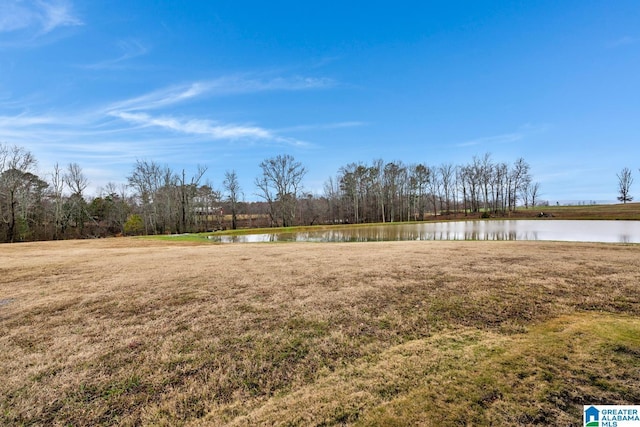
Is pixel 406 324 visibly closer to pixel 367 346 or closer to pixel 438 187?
pixel 367 346

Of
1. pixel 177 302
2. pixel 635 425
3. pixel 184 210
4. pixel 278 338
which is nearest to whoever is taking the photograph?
pixel 635 425

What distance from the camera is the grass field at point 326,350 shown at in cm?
209

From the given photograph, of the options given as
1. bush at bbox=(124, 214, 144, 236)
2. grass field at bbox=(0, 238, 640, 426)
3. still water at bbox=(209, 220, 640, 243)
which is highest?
bush at bbox=(124, 214, 144, 236)

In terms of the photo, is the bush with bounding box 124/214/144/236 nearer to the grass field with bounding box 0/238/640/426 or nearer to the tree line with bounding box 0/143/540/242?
the tree line with bounding box 0/143/540/242

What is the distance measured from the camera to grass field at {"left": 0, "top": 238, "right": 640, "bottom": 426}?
209cm

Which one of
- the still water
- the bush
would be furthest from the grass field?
the bush

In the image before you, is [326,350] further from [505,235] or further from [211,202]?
[211,202]

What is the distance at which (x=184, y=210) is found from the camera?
37.6m

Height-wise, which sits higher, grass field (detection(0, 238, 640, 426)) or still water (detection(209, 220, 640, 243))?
grass field (detection(0, 238, 640, 426))

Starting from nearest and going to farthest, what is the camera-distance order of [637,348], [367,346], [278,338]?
[637,348], [367,346], [278,338]

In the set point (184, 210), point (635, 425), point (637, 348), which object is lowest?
point (635, 425)

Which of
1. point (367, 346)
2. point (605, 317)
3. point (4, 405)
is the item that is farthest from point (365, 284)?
point (4, 405)

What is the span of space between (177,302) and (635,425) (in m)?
5.61

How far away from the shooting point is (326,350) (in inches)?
118
